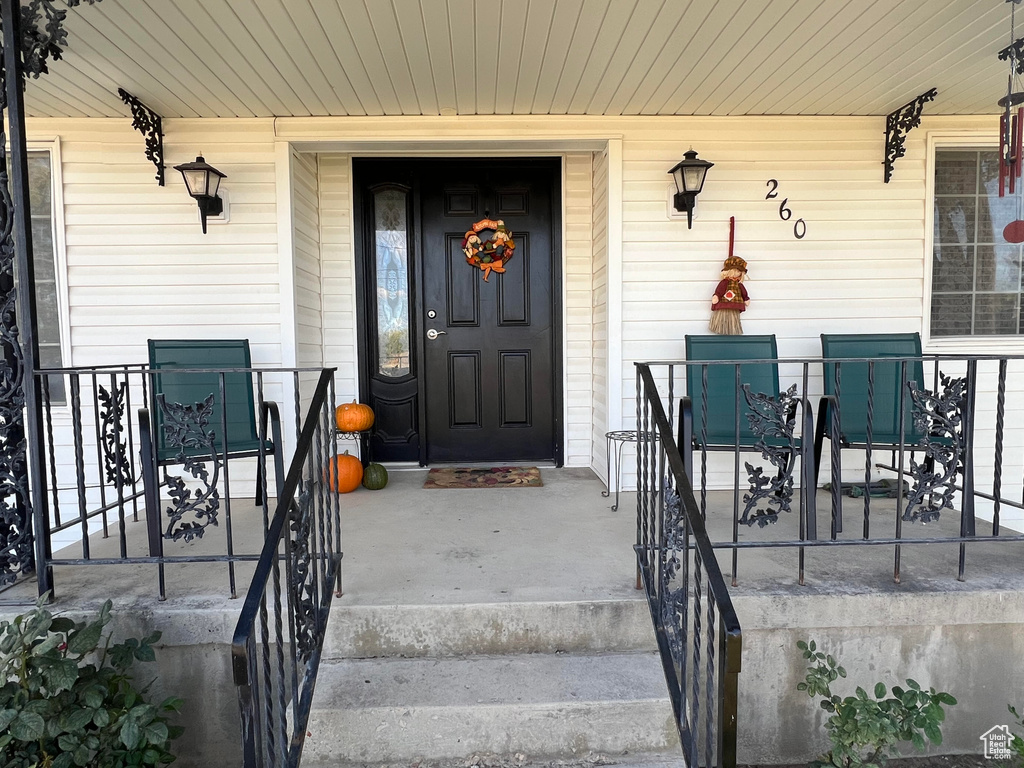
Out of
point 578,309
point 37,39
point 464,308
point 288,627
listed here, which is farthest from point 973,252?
point 37,39

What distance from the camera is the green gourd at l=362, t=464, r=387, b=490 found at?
3.74 meters

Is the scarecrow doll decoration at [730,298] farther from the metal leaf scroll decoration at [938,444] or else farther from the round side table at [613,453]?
the metal leaf scroll decoration at [938,444]


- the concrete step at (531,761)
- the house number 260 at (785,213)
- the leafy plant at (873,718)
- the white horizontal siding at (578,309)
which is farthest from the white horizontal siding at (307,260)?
the leafy plant at (873,718)

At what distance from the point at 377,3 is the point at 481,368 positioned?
2338 millimetres

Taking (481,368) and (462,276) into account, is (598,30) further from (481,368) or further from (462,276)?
(481,368)

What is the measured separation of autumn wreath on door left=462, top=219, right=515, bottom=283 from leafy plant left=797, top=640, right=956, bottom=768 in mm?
2984

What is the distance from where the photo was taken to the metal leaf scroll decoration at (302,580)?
179 cm

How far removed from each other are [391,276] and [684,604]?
3.07 m

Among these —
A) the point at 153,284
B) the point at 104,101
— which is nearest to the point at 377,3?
the point at 104,101

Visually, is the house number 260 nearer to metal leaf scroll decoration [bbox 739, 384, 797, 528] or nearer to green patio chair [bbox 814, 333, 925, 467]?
green patio chair [bbox 814, 333, 925, 467]

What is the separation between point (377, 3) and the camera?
7.99 ft

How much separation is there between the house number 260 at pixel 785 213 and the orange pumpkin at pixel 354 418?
279 cm

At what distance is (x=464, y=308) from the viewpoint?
13.9 ft

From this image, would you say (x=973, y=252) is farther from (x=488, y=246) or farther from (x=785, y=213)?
(x=488, y=246)
